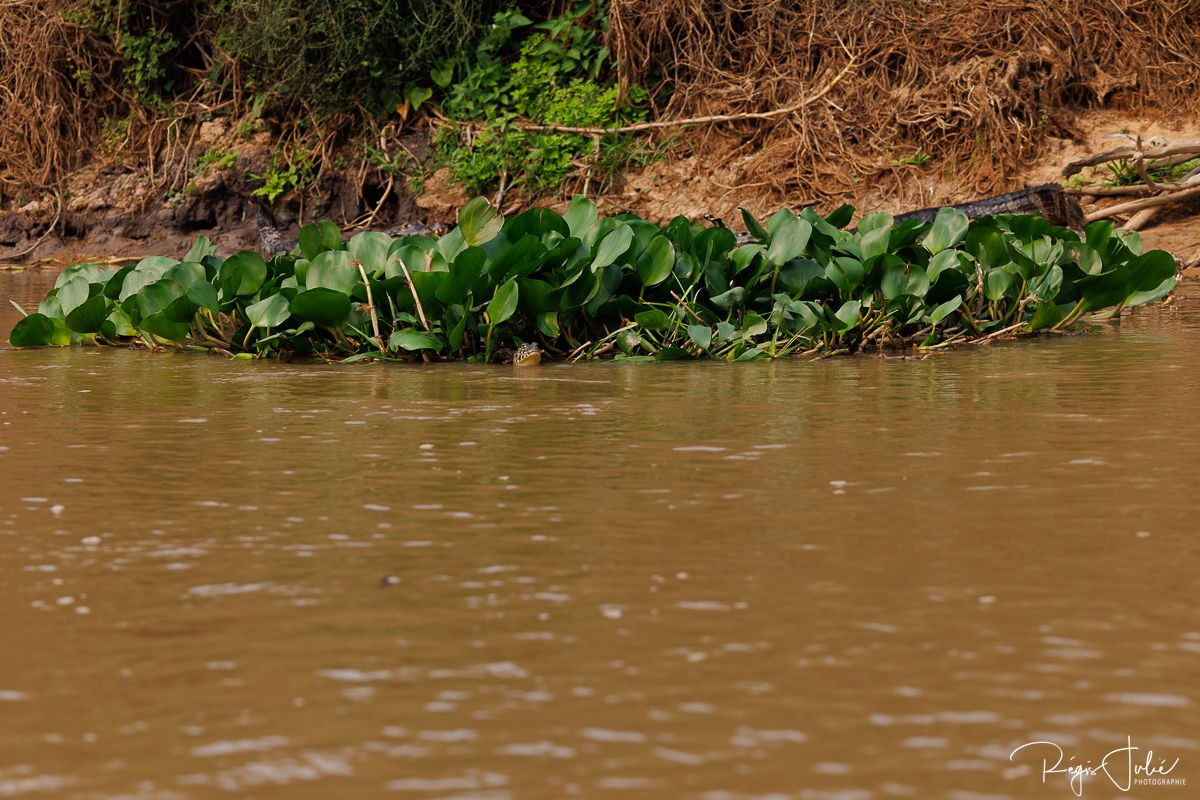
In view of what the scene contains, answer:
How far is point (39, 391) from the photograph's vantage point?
4.14m

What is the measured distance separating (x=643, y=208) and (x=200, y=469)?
7.89 m

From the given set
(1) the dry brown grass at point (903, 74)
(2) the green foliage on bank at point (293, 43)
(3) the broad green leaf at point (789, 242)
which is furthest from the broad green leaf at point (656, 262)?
(2) the green foliage on bank at point (293, 43)

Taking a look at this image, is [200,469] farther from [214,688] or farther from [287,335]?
[287,335]

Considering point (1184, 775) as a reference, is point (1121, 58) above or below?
above

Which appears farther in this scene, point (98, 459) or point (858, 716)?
point (98, 459)

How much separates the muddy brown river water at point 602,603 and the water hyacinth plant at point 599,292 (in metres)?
1.34

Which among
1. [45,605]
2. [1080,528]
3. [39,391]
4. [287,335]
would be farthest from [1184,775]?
[287,335]

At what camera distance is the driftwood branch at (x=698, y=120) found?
10219mm

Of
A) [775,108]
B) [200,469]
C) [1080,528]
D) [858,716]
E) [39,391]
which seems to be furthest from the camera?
[775,108]

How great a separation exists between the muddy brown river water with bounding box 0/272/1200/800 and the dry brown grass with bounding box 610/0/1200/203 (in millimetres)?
6608

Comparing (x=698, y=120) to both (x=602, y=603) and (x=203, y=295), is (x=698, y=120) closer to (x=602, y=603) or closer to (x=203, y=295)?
(x=203, y=295)

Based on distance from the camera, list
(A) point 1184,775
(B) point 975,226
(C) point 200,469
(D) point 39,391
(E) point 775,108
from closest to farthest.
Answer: (A) point 1184,775, (C) point 200,469, (D) point 39,391, (B) point 975,226, (E) point 775,108

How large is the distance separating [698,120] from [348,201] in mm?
2960

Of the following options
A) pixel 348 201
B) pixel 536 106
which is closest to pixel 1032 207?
pixel 536 106
